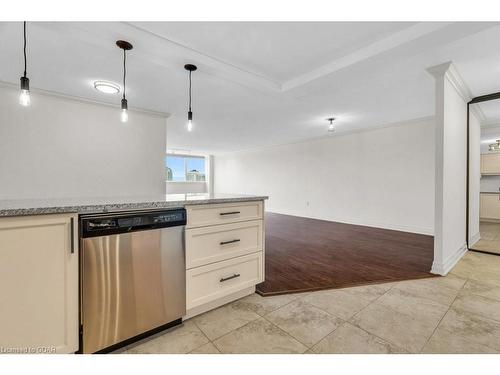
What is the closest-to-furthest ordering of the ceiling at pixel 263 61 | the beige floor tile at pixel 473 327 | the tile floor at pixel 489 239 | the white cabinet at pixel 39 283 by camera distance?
the white cabinet at pixel 39 283 < the beige floor tile at pixel 473 327 < the ceiling at pixel 263 61 < the tile floor at pixel 489 239

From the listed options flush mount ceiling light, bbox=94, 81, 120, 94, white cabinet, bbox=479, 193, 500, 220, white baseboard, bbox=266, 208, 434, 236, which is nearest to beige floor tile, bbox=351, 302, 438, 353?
white baseboard, bbox=266, 208, 434, 236

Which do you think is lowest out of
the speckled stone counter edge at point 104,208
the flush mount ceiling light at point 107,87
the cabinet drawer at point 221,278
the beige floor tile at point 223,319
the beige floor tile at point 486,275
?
the beige floor tile at point 223,319

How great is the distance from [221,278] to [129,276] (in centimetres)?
71

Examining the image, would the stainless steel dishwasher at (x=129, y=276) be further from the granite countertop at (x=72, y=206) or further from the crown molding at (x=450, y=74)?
the crown molding at (x=450, y=74)

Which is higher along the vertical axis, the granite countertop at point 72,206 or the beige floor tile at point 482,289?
the granite countertop at point 72,206

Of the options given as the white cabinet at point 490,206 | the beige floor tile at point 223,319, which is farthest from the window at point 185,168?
the white cabinet at point 490,206

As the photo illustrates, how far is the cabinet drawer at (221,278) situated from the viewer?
1.71 metres

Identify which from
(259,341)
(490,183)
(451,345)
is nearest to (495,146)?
(490,183)

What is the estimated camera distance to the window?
32.4 ft

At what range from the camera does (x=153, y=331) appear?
5.07ft

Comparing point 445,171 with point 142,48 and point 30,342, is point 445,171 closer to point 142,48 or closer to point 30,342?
point 142,48

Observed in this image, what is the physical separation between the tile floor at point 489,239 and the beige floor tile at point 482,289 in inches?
62.2

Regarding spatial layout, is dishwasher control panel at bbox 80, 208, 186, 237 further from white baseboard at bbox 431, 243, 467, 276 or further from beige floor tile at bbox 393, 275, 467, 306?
white baseboard at bbox 431, 243, 467, 276
